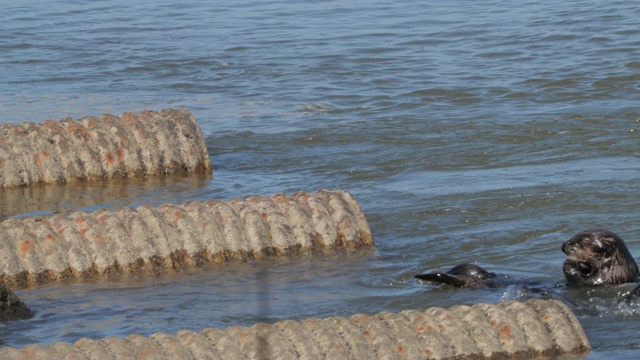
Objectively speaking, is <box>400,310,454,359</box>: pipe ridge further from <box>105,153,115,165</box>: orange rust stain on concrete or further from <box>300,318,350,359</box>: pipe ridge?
<box>105,153,115,165</box>: orange rust stain on concrete

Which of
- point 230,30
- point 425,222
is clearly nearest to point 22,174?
point 425,222

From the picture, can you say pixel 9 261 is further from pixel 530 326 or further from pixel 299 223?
pixel 530 326

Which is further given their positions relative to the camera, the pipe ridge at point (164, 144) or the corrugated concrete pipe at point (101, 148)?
the pipe ridge at point (164, 144)

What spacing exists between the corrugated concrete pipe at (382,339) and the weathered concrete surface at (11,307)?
1.56m

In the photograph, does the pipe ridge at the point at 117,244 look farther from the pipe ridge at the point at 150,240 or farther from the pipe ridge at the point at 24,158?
the pipe ridge at the point at 24,158

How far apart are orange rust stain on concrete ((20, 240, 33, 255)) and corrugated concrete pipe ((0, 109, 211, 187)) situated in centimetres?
314

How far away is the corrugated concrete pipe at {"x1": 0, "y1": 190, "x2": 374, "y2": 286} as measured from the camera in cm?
933

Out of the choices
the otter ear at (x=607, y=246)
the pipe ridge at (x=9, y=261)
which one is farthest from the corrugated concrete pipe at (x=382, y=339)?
the pipe ridge at (x=9, y=261)

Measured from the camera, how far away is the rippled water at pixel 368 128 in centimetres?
884

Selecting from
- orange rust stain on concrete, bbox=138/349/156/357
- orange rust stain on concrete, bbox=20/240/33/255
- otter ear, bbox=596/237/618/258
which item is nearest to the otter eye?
otter ear, bbox=596/237/618/258

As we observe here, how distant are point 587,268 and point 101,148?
18.1ft

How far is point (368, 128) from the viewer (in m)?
14.8

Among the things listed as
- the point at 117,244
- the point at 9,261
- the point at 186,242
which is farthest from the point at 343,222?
the point at 9,261

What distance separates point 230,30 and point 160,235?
45.2 ft
